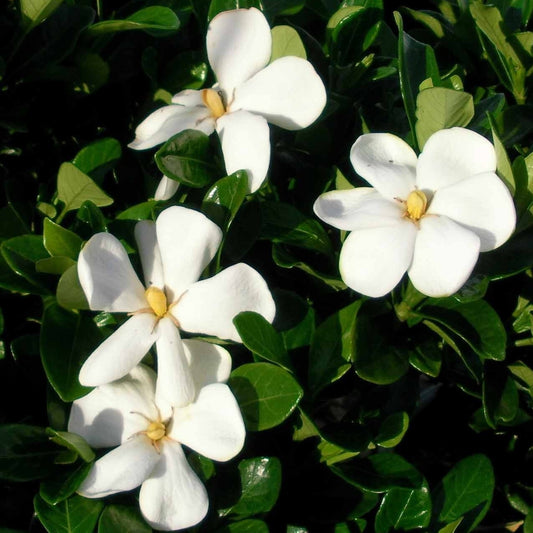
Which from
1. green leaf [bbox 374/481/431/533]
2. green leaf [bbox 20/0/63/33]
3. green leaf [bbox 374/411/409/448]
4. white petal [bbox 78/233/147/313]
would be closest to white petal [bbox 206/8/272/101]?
green leaf [bbox 20/0/63/33]

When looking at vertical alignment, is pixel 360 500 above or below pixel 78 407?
below

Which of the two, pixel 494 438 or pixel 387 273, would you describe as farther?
pixel 494 438

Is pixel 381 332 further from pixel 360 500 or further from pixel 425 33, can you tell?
pixel 425 33

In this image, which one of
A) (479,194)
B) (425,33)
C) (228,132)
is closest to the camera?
(479,194)

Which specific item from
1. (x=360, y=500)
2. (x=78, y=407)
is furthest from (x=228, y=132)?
(x=360, y=500)

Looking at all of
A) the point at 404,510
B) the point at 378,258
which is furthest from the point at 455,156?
the point at 404,510

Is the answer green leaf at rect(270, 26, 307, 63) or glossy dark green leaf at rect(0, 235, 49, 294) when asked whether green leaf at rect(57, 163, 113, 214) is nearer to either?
glossy dark green leaf at rect(0, 235, 49, 294)

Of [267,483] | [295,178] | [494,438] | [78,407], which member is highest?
[295,178]

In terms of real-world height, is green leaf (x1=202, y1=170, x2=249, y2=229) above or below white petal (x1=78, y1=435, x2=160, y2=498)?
above
